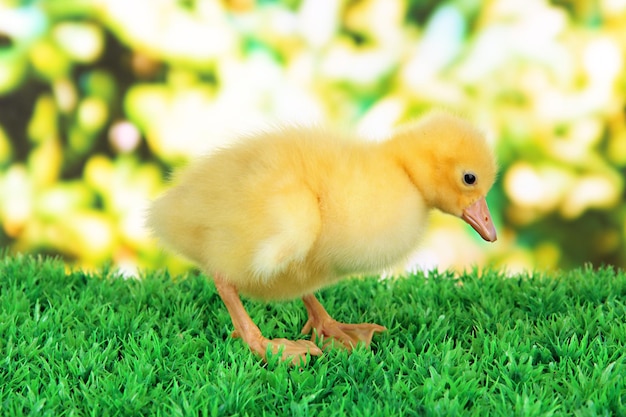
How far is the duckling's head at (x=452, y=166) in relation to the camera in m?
1.36

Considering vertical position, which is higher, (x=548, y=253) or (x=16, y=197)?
(x=548, y=253)

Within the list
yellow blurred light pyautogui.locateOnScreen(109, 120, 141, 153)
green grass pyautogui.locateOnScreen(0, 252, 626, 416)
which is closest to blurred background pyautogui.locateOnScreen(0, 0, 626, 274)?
yellow blurred light pyautogui.locateOnScreen(109, 120, 141, 153)

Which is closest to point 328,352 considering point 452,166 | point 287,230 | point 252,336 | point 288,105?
point 252,336

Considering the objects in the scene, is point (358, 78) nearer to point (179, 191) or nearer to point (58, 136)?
point (58, 136)

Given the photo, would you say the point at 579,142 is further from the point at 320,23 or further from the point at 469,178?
the point at 469,178

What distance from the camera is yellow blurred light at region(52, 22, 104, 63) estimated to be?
2.45 m

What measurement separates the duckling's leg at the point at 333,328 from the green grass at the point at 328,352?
0.02 meters

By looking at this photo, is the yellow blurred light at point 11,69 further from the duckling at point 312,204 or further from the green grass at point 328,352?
the duckling at point 312,204

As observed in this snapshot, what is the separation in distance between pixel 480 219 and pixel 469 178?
75mm

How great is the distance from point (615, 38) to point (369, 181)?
59.3 inches

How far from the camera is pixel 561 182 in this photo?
8.24 feet

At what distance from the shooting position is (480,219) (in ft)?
4.56

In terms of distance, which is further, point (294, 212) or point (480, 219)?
point (480, 219)

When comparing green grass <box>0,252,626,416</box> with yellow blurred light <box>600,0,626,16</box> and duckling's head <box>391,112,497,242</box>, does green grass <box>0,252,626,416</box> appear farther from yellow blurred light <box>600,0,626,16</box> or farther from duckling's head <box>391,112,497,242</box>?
yellow blurred light <box>600,0,626,16</box>
